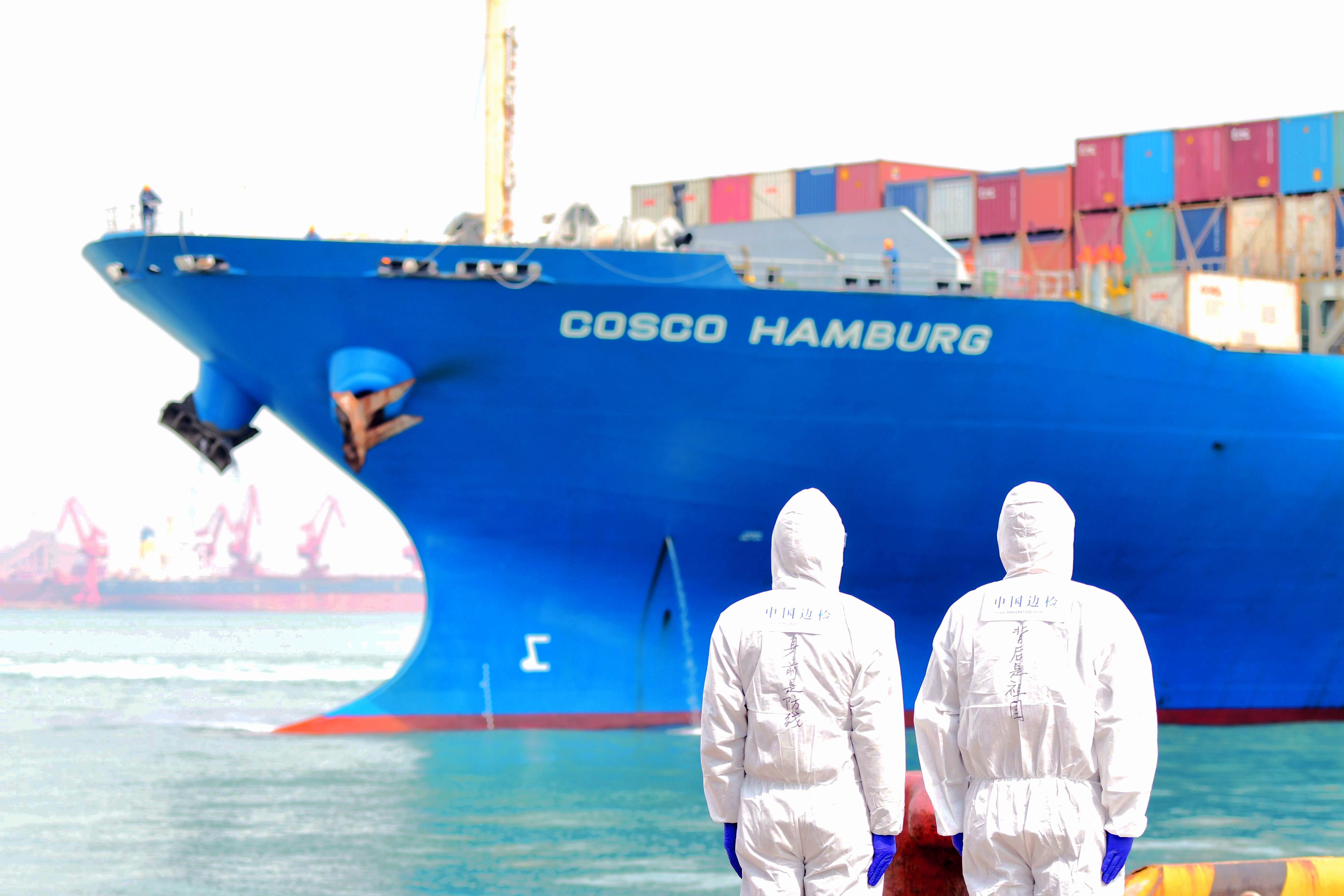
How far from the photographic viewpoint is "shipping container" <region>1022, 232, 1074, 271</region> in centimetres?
2238

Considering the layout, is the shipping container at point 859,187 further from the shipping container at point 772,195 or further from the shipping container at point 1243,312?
the shipping container at point 1243,312

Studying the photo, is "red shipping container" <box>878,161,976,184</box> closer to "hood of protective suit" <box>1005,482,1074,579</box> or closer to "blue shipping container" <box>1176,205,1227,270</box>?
"blue shipping container" <box>1176,205,1227,270</box>

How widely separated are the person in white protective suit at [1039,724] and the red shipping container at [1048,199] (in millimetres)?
18658

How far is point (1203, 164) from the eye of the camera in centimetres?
2170

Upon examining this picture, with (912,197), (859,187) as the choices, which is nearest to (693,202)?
(859,187)

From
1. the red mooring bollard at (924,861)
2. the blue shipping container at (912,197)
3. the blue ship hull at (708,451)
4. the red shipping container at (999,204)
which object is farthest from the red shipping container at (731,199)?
the red mooring bollard at (924,861)

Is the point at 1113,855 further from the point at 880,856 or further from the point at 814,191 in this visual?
the point at 814,191

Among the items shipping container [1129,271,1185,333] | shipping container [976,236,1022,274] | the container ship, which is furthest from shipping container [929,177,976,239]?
shipping container [1129,271,1185,333]

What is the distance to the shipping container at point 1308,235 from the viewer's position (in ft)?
67.2

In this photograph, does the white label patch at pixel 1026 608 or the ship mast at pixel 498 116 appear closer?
the white label patch at pixel 1026 608

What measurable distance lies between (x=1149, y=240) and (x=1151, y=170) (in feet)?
3.67

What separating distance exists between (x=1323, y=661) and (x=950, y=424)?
704cm

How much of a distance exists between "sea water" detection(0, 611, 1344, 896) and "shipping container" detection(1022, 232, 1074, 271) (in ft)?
24.1

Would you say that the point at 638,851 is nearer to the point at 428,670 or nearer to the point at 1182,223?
the point at 428,670
